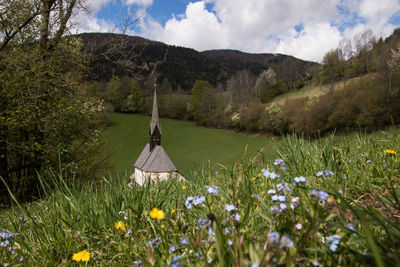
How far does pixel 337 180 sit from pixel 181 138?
228 feet

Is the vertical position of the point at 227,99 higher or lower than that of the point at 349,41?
lower

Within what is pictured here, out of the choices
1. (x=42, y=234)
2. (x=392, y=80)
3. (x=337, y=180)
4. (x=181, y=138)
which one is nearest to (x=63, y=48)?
(x=42, y=234)

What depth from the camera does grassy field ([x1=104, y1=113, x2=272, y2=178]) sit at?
167 feet

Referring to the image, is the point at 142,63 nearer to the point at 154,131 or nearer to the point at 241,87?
the point at 154,131

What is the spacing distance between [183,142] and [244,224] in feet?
215

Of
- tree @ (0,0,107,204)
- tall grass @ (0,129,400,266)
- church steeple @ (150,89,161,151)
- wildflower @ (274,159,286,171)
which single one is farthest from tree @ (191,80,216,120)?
tall grass @ (0,129,400,266)

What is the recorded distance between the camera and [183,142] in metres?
67.0

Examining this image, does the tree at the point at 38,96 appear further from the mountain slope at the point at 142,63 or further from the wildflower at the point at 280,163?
the wildflower at the point at 280,163

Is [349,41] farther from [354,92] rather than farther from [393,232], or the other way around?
[393,232]

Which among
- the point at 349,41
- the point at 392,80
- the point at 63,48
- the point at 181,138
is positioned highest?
the point at 349,41

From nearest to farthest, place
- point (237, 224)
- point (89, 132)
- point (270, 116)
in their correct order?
point (237, 224) → point (89, 132) → point (270, 116)

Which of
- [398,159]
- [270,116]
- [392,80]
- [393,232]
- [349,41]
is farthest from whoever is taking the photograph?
[349,41]

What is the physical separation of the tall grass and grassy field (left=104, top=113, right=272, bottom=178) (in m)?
41.3

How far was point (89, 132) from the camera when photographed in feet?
50.6
